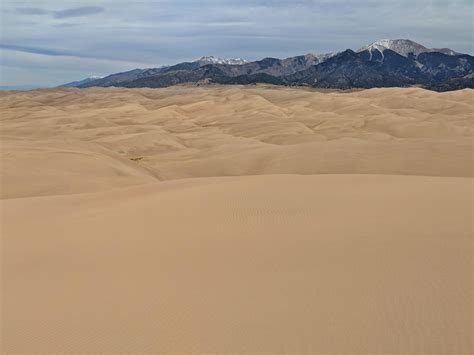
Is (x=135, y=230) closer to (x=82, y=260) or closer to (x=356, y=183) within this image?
(x=82, y=260)

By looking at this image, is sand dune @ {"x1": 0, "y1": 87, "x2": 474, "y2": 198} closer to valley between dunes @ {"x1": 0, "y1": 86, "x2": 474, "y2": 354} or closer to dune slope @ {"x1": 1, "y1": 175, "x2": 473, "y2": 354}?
valley between dunes @ {"x1": 0, "y1": 86, "x2": 474, "y2": 354}

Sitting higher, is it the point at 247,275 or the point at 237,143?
the point at 247,275

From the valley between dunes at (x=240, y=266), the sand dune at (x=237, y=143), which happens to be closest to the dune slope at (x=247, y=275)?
the valley between dunes at (x=240, y=266)

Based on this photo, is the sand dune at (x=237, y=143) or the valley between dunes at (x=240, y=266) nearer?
the valley between dunes at (x=240, y=266)

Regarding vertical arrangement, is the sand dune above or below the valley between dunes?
below

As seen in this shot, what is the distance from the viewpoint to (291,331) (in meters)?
5.38

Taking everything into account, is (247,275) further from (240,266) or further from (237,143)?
(237,143)

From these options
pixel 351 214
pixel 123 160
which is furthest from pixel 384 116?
pixel 351 214

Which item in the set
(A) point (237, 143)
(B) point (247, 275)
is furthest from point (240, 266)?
(A) point (237, 143)

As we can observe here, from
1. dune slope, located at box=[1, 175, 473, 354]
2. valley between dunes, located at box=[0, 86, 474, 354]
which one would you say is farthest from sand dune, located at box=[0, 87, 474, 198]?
dune slope, located at box=[1, 175, 473, 354]

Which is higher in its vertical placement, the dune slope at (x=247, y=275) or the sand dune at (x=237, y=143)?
the dune slope at (x=247, y=275)

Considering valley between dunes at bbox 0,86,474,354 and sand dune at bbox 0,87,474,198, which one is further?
sand dune at bbox 0,87,474,198

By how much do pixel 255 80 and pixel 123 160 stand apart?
178 meters

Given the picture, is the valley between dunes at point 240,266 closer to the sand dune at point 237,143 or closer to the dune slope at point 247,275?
the dune slope at point 247,275
